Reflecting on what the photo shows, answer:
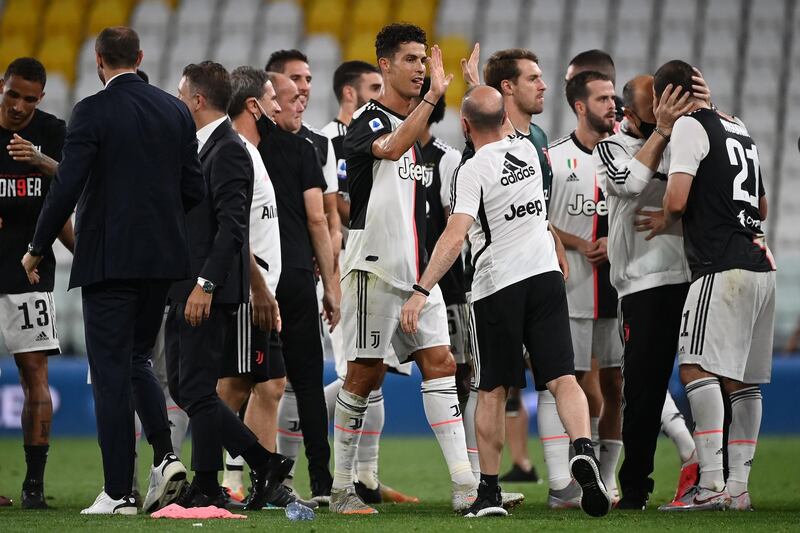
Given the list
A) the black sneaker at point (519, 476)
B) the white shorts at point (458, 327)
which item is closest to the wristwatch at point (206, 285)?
the white shorts at point (458, 327)

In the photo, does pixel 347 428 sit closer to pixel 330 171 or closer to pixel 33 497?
pixel 33 497

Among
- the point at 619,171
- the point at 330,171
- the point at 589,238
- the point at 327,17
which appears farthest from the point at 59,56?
the point at 619,171

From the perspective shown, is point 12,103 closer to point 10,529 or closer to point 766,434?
point 10,529

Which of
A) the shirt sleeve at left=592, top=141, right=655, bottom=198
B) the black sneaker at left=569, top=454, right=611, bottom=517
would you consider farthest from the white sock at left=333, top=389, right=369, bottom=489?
the shirt sleeve at left=592, top=141, right=655, bottom=198

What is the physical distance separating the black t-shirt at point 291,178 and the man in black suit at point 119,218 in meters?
1.27

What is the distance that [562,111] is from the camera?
57.7 feet

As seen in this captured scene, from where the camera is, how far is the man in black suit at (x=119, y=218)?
18.2 feet

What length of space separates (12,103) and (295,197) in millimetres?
1729

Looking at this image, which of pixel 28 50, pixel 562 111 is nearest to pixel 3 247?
pixel 562 111

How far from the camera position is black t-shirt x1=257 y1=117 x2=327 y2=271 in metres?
7.03

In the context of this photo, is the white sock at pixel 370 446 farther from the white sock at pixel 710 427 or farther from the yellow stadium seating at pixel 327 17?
the yellow stadium seating at pixel 327 17

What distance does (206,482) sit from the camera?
5.82 meters

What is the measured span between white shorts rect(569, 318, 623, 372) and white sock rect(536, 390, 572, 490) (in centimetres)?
61

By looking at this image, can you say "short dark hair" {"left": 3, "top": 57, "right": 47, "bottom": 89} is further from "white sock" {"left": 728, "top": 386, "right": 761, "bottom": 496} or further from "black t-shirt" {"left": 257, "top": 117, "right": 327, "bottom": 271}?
"white sock" {"left": 728, "top": 386, "right": 761, "bottom": 496}
